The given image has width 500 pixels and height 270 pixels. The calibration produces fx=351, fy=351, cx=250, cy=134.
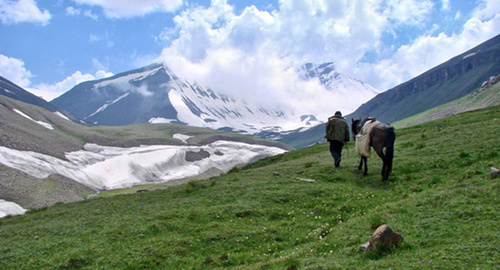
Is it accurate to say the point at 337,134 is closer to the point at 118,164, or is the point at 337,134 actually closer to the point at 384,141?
the point at 384,141

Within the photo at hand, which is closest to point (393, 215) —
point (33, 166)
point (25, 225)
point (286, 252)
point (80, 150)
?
point (286, 252)

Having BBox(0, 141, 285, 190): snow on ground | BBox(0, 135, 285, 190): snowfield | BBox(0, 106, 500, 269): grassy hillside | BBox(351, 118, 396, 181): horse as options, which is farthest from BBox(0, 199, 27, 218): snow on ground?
BBox(351, 118, 396, 181): horse

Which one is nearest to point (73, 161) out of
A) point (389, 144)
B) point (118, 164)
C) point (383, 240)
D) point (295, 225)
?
point (118, 164)

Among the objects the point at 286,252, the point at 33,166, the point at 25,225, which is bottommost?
the point at 286,252

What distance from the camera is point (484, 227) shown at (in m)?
8.99

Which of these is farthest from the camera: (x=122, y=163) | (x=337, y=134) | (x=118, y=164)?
(x=122, y=163)

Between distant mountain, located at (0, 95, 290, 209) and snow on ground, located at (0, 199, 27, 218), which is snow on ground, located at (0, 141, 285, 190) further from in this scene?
snow on ground, located at (0, 199, 27, 218)

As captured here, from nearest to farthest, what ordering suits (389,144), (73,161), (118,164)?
(389,144), (73,161), (118,164)

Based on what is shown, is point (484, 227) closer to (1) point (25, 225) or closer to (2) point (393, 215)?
(2) point (393, 215)

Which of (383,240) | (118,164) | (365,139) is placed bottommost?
(383,240)

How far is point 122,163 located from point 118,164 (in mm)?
1574

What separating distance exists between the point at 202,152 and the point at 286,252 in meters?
162

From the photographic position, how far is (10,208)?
213 feet

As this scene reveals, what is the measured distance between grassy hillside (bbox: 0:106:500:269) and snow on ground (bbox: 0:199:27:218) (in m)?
51.4
